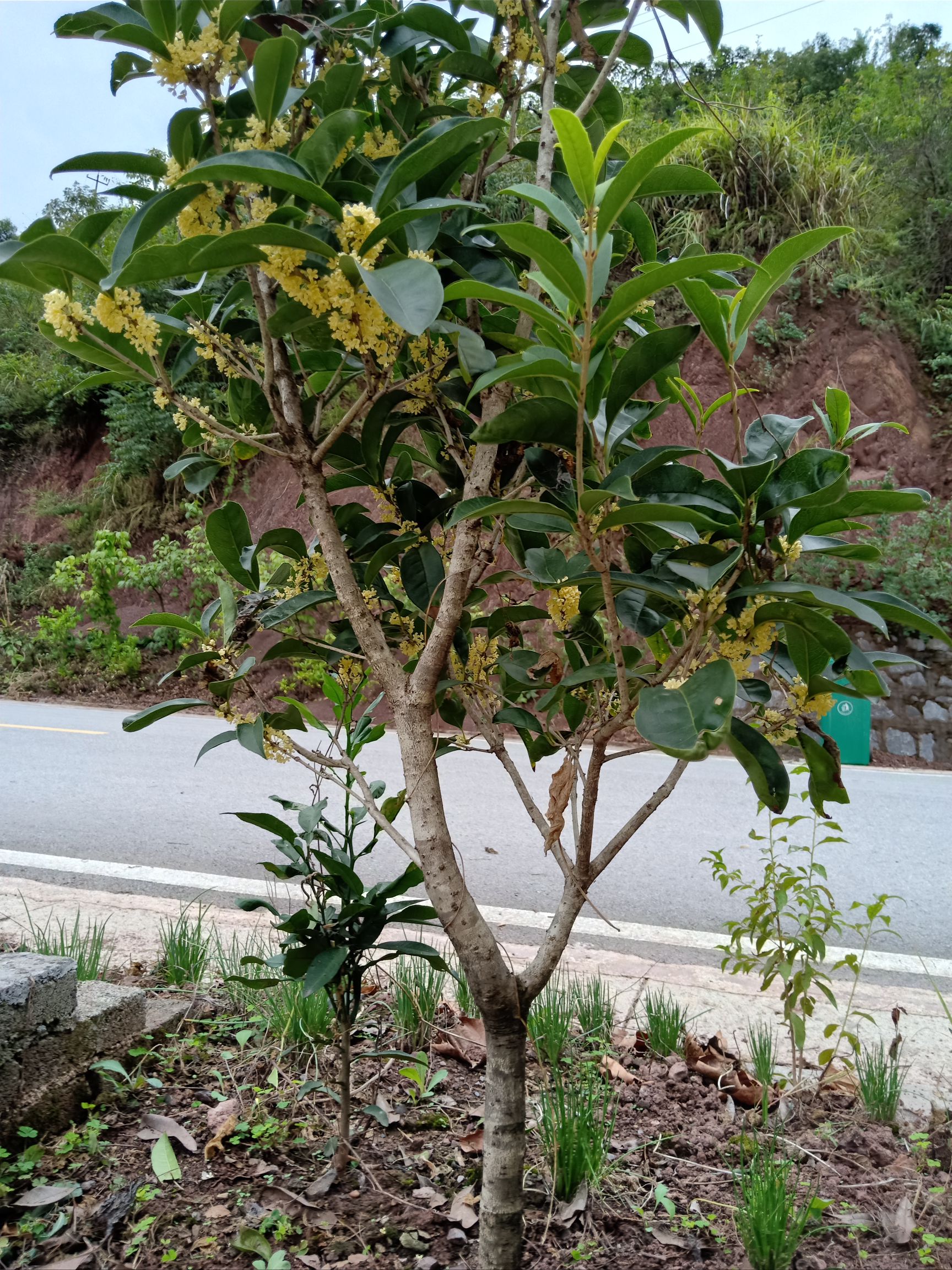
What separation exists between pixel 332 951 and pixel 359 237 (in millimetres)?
1147

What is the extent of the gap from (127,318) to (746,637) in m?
0.83

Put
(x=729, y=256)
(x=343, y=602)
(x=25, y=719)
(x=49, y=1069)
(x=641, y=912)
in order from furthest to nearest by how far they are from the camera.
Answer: (x=25, y=719) → (x=641, y=912) → (x=49, y=1069) → (x=343, y=602) → (x=729, y=256)

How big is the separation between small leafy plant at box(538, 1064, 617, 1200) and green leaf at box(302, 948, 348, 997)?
441 mm

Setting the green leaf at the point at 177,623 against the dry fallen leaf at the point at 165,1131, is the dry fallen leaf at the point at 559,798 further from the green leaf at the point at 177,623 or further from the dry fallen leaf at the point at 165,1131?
the dry fallen leaf at the point at 165,1131

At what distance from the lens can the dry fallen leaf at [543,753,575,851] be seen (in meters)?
1.31

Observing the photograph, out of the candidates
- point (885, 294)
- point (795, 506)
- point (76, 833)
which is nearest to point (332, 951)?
point (795, 506)

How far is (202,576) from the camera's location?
9617mm

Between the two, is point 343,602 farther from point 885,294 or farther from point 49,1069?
point 885,294

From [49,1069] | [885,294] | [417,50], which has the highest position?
[885,294]

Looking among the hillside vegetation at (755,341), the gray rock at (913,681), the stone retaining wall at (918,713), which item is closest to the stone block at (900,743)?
the stone retaining wall at (918,713)

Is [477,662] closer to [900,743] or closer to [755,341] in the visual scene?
[900,743]

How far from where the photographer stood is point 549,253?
2.86ft

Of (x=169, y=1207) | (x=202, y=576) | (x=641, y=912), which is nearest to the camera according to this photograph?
(x=169, y=1207)

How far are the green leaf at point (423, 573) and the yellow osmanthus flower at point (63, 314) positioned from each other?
56cm
